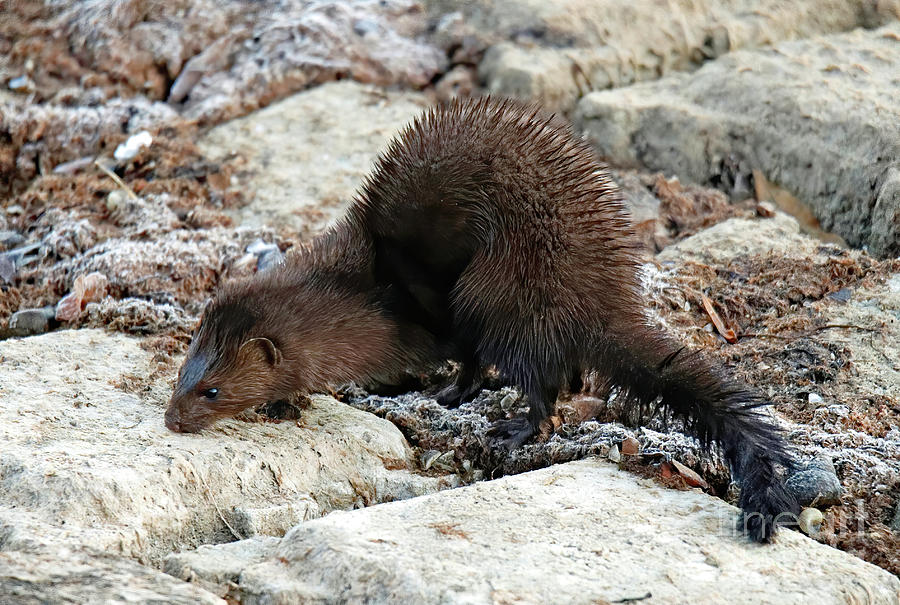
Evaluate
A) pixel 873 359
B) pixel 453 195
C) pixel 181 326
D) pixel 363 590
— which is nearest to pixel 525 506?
pixel 363 590

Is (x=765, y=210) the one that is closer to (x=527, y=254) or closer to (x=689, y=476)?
(x=527, y=254)

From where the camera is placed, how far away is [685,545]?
2.92 meters

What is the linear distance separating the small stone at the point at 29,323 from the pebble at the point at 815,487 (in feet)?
11.4

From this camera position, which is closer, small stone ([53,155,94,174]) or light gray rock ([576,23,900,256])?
light gray rock ([576,23,900,256])

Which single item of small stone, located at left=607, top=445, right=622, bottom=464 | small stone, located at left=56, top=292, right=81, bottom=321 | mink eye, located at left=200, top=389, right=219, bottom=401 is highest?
mink eye, located at left=200, top=389, right=219, bottom=401

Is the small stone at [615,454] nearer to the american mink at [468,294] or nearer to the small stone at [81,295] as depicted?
the american mink at [468,294]

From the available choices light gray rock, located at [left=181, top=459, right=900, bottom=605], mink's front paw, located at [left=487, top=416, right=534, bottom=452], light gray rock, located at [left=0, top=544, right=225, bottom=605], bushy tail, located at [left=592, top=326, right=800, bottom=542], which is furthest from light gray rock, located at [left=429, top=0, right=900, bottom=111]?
light gray rock, located at [left=0, top=544, right=225, bottom=605]

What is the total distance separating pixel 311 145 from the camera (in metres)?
6.49

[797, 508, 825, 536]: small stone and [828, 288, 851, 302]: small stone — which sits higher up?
[828, 288, 851, 302]: small stone

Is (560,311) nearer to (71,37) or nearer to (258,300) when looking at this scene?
(258,300)

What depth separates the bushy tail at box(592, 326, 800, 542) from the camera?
3064 millimetres

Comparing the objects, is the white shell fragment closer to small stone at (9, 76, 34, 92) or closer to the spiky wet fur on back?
small stone at (9, 76, 34, 92)

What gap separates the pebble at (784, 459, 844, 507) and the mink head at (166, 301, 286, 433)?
1.97 meters

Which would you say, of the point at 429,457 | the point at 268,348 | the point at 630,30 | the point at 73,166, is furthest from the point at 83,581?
the point at 630,30
